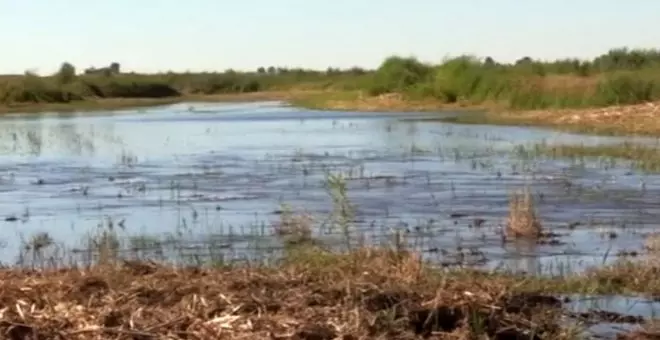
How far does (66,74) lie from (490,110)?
154 feet

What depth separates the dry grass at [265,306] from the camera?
23.7 ft

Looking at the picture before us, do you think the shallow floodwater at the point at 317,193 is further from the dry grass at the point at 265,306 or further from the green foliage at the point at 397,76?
the green foliage at the point at 397,76

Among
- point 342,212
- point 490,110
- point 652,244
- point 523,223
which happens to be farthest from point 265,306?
point 490,110

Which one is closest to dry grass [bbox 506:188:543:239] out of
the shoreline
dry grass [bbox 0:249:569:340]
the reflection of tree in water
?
dry grass [bbox 0:249:569:340]

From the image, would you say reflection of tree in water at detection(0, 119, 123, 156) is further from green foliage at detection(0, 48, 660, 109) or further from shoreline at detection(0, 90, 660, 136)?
green foliage at detection(0, 48, 660, 109)

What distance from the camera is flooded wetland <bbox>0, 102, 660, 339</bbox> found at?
12.1 m

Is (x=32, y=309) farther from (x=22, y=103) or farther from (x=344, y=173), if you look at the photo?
(x=22, y=103)

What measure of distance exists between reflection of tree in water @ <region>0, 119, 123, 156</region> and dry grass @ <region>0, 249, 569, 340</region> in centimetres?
2222

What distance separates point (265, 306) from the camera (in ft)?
25.2

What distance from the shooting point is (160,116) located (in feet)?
181

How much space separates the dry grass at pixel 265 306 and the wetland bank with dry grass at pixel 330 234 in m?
0.02

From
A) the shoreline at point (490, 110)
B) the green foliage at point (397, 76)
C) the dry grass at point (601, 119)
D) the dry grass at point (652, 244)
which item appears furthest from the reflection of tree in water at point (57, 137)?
the green foliage at point (397, 76)

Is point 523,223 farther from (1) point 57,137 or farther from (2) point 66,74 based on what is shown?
(2) point 66,74

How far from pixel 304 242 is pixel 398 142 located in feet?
63.9
